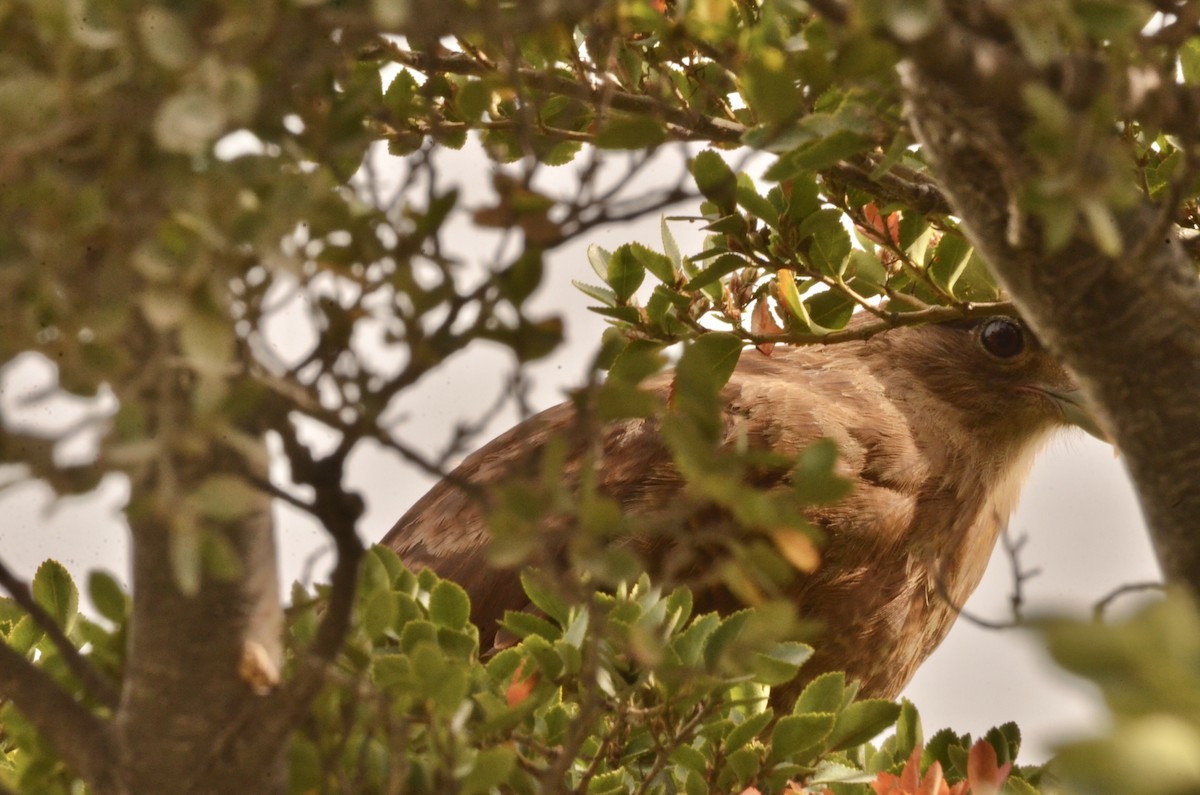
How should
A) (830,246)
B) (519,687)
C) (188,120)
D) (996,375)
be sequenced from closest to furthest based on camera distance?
(188,120)
(519,687)
(830,246)
(996,375)

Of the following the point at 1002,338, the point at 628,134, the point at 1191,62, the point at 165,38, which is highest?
the point at 1002,338

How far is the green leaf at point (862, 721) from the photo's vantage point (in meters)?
1.26

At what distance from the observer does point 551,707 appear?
1133mm

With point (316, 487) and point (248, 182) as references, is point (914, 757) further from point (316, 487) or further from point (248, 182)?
point (248, 182)

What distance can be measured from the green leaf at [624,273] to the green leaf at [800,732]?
19.1 inches

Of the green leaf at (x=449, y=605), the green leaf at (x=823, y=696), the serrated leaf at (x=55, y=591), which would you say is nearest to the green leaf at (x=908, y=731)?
the green leaf at (x=823, y=696)

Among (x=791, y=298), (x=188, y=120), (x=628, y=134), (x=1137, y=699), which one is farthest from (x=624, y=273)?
(x=1137, y=699)

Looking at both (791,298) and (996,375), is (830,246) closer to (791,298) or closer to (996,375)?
(791,298)

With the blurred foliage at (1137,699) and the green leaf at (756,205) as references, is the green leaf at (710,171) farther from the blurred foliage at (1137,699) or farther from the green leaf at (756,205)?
the blurred foliage at (1137,699)

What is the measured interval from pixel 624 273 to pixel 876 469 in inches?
38.1

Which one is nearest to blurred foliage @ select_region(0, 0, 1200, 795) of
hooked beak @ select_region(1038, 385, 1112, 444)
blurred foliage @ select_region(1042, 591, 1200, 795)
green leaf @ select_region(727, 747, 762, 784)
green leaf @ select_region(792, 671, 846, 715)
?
blurred foliage @ select_region(1042, 591, 1200, 795)

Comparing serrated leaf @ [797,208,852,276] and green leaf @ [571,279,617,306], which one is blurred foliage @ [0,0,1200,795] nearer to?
serrated leaf @ [797,208,852,276]

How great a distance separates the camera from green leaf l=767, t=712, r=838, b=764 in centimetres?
122

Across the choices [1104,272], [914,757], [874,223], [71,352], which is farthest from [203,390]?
[874,223]
